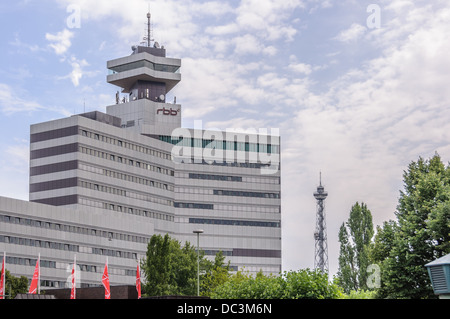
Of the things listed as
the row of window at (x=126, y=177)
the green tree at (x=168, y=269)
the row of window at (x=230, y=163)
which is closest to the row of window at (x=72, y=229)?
the row of window at (x=126, y=177)

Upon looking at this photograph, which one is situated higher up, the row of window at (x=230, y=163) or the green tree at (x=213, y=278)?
the row of window at (x=230, y=163)

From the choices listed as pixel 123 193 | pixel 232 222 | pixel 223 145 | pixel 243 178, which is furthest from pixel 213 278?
pixel 223 145

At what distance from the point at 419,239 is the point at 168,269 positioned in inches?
1494

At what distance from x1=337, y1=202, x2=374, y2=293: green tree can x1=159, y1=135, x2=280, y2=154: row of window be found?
61057 millimetres

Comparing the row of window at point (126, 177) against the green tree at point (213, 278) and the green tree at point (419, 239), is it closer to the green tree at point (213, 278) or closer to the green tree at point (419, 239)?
the green tree at point (213, 278)

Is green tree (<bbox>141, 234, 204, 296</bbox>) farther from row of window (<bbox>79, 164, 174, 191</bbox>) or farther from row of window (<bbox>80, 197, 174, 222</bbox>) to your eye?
row of window (<bbox>79, 164, 174, 191</bbox>)

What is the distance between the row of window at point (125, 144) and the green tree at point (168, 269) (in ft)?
134

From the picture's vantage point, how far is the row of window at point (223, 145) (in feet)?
536

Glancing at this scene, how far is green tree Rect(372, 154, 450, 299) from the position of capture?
170 feet

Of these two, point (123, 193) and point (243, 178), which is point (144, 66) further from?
point (123, 193)

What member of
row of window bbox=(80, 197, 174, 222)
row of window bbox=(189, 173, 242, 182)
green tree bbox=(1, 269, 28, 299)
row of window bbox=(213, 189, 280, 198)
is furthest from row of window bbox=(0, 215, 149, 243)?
row of window bbox=(213, 189, 280, 198)

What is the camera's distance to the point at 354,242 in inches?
4262
